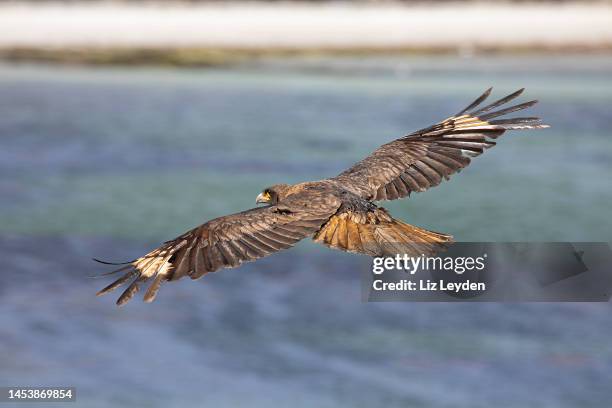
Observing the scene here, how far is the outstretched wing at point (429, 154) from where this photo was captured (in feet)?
28.0

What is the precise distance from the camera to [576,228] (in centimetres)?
2197

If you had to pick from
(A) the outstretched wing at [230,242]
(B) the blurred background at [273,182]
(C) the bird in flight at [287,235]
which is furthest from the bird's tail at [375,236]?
(B) the blurred background at [273,182]

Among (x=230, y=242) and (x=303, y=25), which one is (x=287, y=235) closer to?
(x=230, y=242)

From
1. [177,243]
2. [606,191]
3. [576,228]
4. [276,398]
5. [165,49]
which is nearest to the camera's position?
[177,243]

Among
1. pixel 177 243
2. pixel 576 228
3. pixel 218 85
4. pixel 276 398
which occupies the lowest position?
pixel 177 243

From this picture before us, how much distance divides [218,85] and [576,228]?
74.0 ft

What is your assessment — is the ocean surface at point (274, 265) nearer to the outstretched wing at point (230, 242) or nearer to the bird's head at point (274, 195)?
the bird's head at point (274, 195)

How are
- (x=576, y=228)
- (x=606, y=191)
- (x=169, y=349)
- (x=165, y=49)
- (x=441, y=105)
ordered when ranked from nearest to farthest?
(x=169, y=349) < (x=576, y=228) < (x=606, y=191) < (x=441, y=105) < (x=165, y=49)

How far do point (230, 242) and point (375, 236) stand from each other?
0.88m

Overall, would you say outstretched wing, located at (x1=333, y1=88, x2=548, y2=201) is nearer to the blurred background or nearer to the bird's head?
the bird's head

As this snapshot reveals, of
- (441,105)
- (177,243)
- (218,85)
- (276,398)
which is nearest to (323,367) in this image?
(276,398)

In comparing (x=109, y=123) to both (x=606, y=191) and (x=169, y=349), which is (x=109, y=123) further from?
(x=169, y=349)

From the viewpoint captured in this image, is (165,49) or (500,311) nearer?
(500,311)

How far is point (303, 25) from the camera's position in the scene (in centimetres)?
5156
